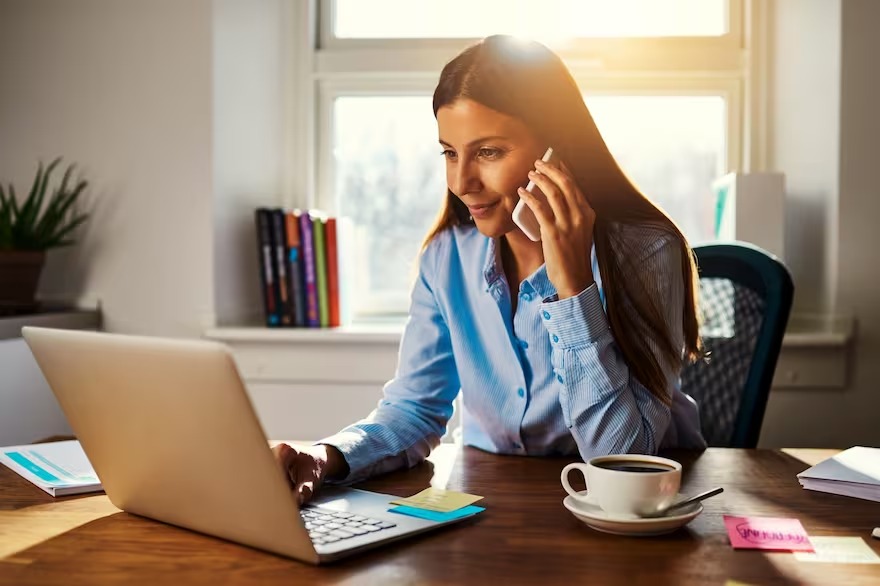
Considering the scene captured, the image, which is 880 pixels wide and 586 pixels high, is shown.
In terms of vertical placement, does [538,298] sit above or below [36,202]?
below

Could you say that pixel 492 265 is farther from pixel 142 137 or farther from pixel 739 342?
pixel 142 137

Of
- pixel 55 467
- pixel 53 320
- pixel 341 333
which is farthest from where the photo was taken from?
pixel 341 333

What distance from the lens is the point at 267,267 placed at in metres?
2.47

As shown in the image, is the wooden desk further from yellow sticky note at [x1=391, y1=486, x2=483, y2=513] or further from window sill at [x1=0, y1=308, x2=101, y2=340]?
window sill at [x1=0, y1=308, x2=101, y2=340]

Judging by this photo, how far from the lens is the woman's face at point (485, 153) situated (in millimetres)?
1395

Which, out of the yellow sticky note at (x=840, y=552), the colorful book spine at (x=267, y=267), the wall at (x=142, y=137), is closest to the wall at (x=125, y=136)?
the wall at (x=142, y=137)

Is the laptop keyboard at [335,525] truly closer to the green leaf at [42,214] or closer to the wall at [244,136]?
the wall at [244,136]

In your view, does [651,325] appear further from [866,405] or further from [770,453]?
[866,405]

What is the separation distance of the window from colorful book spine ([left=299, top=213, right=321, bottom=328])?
0.46 feet

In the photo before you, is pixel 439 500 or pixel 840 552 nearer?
pixel 840 552

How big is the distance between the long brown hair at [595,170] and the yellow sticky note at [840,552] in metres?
0.42

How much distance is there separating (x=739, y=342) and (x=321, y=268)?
45.0 inches

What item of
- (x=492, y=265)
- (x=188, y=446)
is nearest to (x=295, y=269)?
(x=492, y=265)

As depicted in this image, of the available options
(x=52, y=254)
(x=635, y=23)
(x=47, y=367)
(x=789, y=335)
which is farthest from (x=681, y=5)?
(x=47, y=367)
